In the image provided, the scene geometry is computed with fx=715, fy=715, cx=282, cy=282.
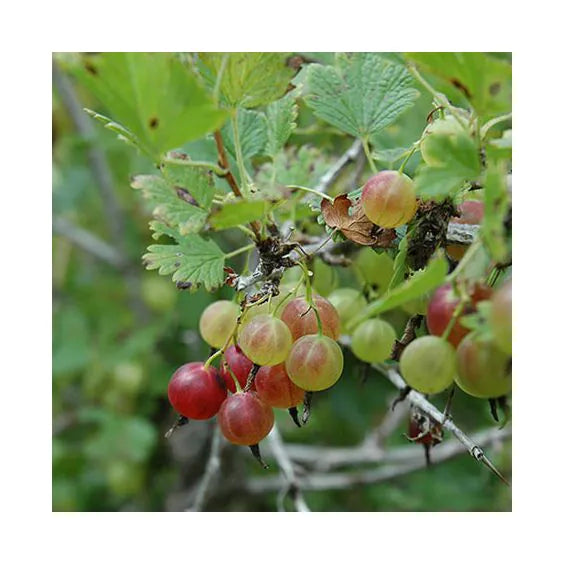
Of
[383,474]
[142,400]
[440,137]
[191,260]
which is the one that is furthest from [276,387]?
[142,400]

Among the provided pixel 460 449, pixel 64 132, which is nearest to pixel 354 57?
pixel 460 449

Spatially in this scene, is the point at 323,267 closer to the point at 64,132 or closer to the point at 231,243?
the point at 231,243

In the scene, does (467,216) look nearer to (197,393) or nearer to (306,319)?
(306,319)

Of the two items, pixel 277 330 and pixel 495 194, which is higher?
pixel 495 194

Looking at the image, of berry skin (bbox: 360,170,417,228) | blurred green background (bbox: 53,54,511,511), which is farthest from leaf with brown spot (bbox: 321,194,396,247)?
blurred green background (bbox: 53,54,511,511)

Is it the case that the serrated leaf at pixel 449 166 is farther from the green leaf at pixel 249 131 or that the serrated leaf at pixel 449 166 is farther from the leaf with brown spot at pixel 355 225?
the green leaf at pixel 249 131

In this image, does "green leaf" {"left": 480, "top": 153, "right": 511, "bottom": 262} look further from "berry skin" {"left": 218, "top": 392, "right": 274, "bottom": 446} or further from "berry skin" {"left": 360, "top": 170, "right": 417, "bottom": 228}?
"berry skin" {"left": 218, "top": 392, "right": 274, "bottom": 446}
